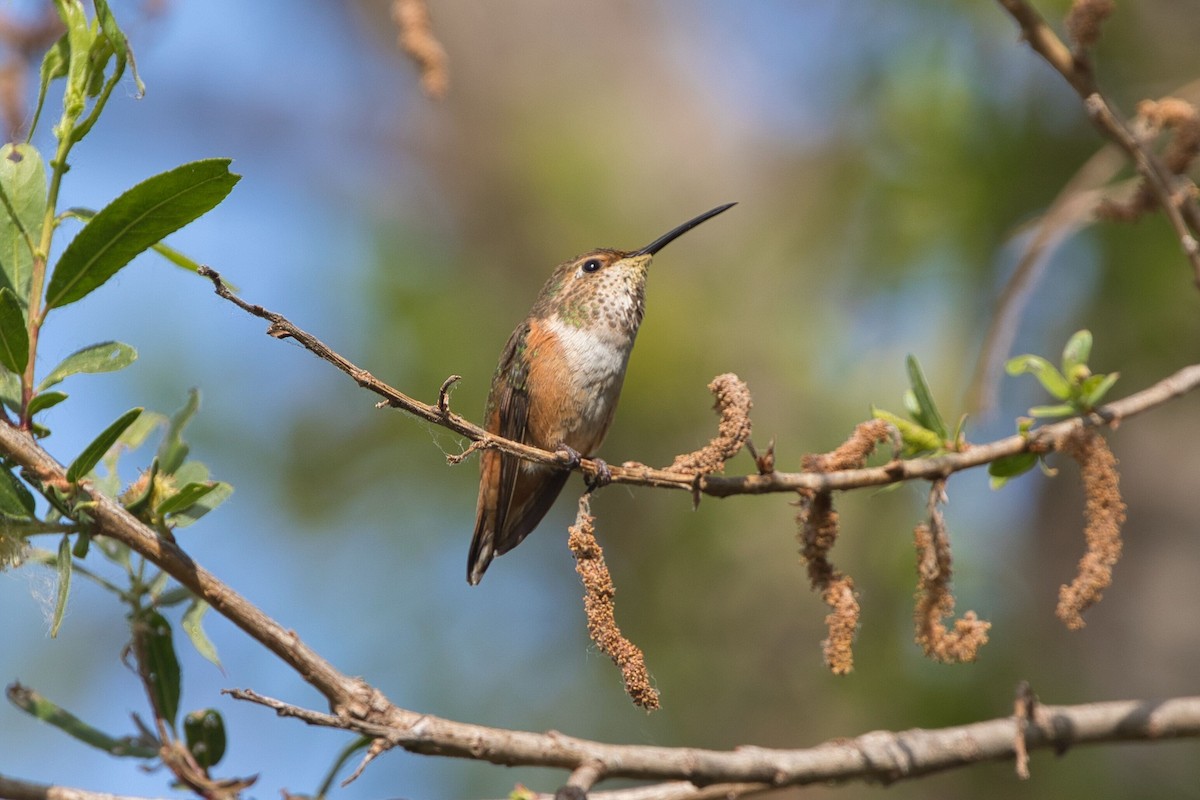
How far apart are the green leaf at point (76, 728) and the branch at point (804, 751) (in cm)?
60

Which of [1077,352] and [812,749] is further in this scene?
[812,749]

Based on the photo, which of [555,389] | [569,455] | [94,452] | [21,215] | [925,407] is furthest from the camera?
[555,389]

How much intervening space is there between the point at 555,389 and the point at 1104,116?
202cm

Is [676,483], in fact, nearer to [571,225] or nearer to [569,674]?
[569,674]

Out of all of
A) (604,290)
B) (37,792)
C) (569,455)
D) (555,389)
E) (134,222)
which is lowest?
(37,792)

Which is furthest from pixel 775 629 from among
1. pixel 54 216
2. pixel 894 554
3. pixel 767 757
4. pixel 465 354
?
pixel 54 216

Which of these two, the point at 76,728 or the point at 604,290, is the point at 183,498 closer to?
the point at 76,728

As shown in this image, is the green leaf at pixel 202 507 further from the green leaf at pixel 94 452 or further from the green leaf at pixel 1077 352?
the green leaf at pixel 1077 352

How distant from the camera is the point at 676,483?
2.08m

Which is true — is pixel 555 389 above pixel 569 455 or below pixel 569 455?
above

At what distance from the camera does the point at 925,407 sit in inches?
88.0

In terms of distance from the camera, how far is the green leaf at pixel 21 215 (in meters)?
2.00

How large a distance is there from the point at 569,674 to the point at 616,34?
551cm

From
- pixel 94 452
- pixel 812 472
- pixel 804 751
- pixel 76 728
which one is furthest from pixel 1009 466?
pixel 76 728
